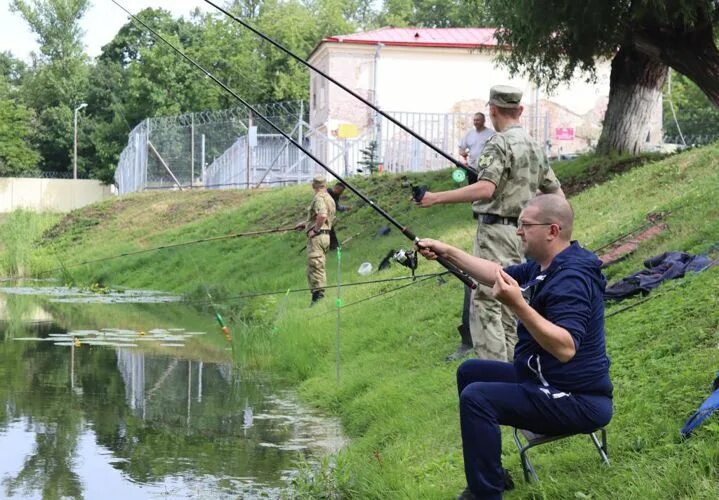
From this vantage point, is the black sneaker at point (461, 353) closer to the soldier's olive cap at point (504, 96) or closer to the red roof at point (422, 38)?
the soldier's olive cap at point (504, 96)

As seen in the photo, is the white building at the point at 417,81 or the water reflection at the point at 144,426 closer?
the water reflection at the point at 144,426

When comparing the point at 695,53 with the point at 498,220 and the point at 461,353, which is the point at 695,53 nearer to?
the point at 461,353

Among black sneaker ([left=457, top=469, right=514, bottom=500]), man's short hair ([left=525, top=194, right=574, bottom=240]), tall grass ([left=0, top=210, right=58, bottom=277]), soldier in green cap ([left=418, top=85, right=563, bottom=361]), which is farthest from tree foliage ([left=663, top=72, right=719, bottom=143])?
man's short hair ([left=525, top=194, right=574, bottom=240])

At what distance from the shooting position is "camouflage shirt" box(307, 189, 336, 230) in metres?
16.2

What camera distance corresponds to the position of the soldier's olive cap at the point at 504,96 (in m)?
7.33

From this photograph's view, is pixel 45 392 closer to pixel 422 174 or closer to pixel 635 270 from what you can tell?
pixel 635 270

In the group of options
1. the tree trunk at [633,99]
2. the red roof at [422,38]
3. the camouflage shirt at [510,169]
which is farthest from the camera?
the red roof at [422,38]

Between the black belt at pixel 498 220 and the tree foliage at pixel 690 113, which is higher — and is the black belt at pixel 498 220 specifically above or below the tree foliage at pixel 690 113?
below

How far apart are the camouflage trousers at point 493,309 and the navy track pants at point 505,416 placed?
5.79 feet

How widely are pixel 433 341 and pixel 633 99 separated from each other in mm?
10545

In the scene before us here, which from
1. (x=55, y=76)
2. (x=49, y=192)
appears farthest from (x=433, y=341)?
(x=55, y=76)

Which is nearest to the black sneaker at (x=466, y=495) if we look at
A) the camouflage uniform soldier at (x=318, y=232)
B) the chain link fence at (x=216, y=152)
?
the camouflage uniform soldier at (x=318, y=232)

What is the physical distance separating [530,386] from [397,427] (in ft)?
10.4

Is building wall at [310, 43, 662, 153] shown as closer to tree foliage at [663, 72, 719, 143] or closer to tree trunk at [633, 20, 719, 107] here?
tree foliage at [663, 72, 719, 143]
